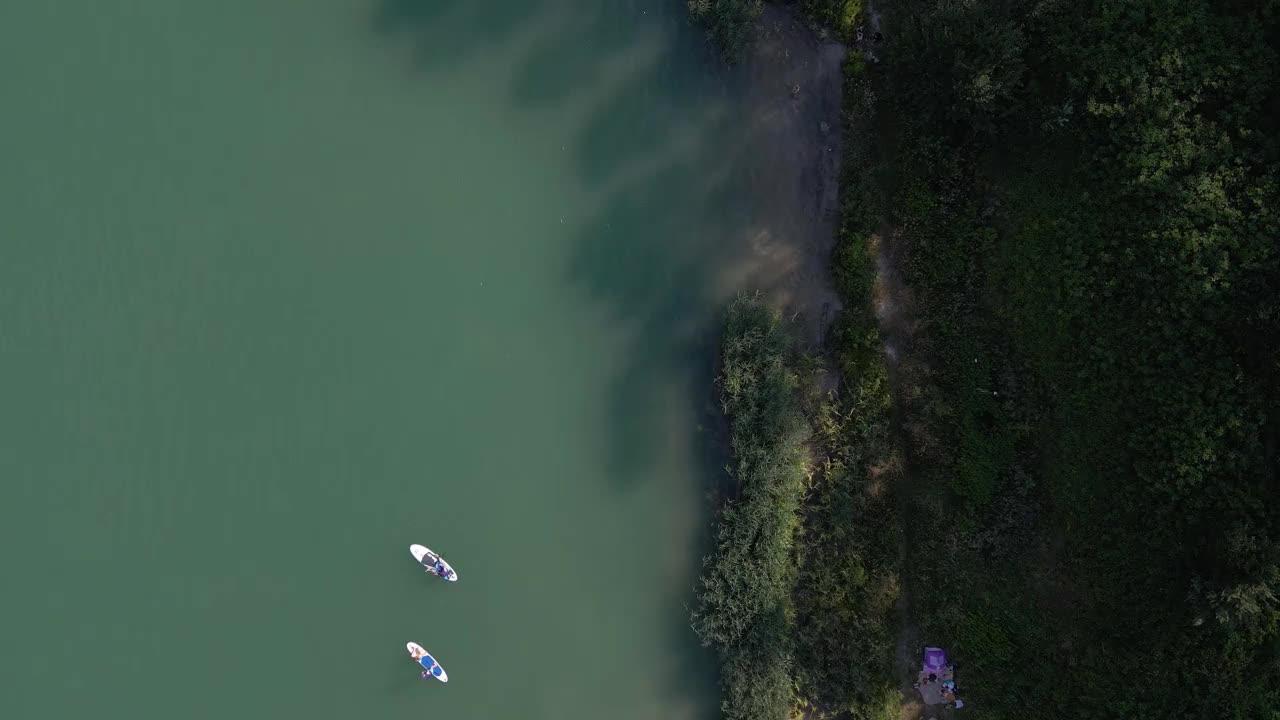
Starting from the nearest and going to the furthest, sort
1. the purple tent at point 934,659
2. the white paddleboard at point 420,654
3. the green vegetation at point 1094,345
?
the green vegetation at point 1094,345, the purple tent at point 934,659, the white paddleboard at point 420,654

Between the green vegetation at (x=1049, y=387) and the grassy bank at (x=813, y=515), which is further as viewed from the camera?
the grassy bank at (x=813, y=515)

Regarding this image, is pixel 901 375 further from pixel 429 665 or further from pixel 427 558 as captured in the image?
pixel 429 665

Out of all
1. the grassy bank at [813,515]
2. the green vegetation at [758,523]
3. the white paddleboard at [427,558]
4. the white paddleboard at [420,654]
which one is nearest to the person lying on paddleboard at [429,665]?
the white paddleboard at [420,654]

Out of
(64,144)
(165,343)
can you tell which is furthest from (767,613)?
(64,144)

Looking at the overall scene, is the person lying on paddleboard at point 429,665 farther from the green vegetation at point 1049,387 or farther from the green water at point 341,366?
the green vegetation at point 1049,387

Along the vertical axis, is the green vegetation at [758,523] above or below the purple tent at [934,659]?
above

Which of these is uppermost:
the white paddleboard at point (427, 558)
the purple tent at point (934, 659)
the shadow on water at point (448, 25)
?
the shadow on water at point (448, 25)

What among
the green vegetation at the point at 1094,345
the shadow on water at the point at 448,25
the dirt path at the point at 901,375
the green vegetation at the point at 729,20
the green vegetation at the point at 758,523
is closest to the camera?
the green vegetation at the point at 1094,345

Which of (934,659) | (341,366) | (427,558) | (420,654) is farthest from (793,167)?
(420,654)
